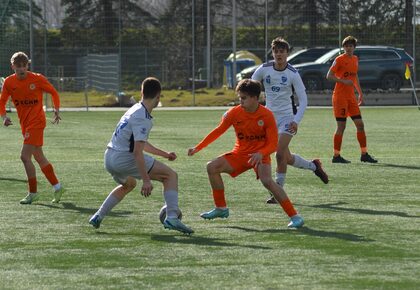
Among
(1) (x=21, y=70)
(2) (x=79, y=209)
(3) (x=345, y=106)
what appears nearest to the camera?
(2) (x=79, y=209)

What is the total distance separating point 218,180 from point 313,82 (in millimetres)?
31321

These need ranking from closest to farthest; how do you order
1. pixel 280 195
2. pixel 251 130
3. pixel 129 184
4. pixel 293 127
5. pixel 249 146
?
1. pixel 129 184
2. pixel 280 195
3. pixel 251 130
4. pixel 249 146
5. pixel 293 127

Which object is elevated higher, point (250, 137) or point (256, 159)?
point (250, 137)

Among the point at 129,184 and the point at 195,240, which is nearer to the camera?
the point at 195,240

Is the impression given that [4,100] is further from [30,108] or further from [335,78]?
[335,78]

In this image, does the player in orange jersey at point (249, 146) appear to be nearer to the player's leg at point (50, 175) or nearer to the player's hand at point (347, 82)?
the player's leg at point (50, 175)

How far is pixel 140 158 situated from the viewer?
9703 mm

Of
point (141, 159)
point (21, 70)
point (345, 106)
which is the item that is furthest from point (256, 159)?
point (345, 106)

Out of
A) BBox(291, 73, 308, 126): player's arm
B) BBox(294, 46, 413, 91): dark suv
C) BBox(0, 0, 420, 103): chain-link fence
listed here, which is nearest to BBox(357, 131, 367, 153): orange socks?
BBox(291, 73, 308, 126): player's arm

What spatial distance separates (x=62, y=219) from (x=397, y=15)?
111ft

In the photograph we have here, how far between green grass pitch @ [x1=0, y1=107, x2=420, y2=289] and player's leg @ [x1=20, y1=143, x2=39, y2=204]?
103 millimetres

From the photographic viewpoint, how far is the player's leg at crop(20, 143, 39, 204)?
12.7 meters

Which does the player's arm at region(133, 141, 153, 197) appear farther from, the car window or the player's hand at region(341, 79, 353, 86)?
the car window

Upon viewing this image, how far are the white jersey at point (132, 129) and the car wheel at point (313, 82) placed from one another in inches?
1255
